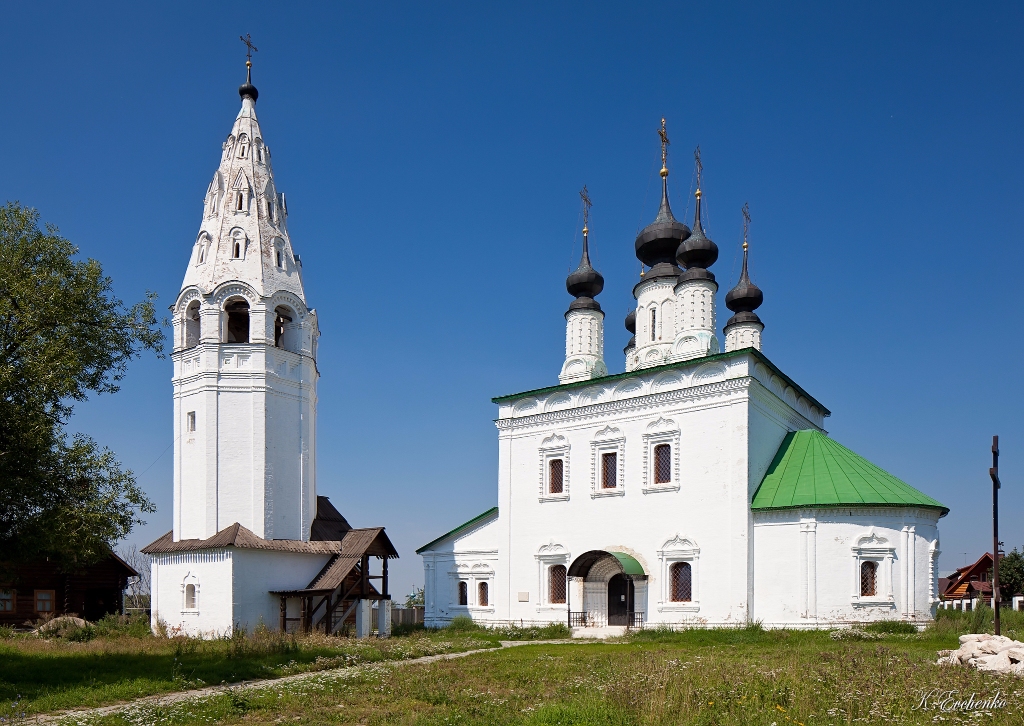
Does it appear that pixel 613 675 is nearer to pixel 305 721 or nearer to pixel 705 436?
pixel 305 721

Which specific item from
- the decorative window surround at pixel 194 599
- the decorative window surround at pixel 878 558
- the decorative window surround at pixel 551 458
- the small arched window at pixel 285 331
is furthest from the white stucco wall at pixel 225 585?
the decorative window surround at pixel 878 558

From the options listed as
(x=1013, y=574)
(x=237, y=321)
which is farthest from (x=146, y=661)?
(x=1013, y=574)

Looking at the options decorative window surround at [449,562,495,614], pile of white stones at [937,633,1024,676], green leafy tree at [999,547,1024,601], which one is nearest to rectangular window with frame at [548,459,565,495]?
decorative window surround at [449,562,495,614]

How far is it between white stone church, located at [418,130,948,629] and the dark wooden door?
0.04 meters

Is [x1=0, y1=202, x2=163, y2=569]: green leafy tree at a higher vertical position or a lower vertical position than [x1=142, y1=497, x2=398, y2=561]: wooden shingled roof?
higher

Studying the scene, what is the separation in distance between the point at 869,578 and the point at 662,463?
5332mm

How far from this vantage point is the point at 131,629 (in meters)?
20.4

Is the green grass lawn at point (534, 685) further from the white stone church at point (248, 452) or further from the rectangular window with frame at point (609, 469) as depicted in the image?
the rectangular window with frame at point (609, 469)

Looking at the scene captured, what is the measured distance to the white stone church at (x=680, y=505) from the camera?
1978 centimetres

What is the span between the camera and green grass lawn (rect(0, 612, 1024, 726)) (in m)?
8.31

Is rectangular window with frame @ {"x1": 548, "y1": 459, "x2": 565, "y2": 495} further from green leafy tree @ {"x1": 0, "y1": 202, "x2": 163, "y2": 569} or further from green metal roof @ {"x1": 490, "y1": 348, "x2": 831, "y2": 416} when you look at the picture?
green leafy tree @ {"x1": 0, "y1": 202, "x2": 163, "y2": 569}

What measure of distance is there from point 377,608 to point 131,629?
5626mm

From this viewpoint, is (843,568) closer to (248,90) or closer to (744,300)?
Answer: (744,300)

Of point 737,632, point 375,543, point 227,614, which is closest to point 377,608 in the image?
point 375,543
